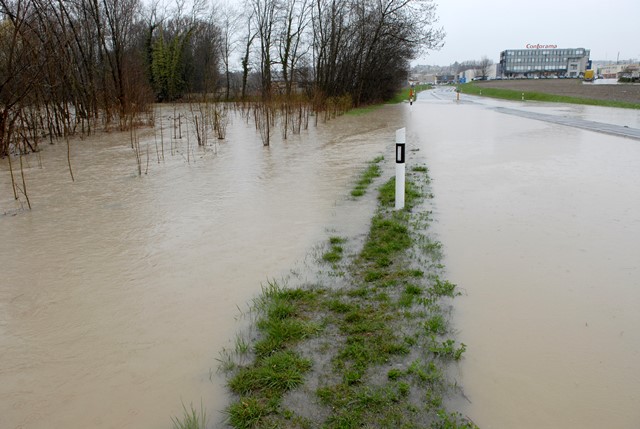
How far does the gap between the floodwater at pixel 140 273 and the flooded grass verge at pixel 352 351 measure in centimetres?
23

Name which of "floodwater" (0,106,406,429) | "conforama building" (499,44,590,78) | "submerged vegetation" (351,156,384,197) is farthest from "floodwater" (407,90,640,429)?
"conforama building" (499,44,590,78)

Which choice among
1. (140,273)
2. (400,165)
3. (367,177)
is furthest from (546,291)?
(367,177)

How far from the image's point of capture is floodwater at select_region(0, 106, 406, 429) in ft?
9.29

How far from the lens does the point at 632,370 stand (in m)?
2.91

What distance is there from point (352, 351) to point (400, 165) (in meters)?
3.58

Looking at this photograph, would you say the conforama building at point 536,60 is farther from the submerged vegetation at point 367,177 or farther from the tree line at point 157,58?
the submerged vegetation at point 367,177

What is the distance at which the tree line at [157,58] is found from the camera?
12.3 m

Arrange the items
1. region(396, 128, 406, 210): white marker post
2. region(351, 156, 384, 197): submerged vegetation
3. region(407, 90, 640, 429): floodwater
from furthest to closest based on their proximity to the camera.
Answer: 1. region(351, 156, 384, 197): submerged vegetation
2. region(396, 128, 406, 210): white marker post
3. region(407, 90, 640, 429): floodwater

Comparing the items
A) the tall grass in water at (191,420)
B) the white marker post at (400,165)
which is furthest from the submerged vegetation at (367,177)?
the tall grass in water at (191,420)

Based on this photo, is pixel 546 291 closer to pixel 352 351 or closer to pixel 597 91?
pixel 352 351

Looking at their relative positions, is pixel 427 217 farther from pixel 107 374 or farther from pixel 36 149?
pixel 36 149

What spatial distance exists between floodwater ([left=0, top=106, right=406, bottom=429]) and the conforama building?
163 metres

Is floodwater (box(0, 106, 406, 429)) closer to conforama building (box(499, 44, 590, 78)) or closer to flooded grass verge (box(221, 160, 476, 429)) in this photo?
flooded grass verge (box(221, 160, 476, 429))

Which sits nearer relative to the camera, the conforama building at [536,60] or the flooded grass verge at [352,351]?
the flooded grass verge at [352,351]
